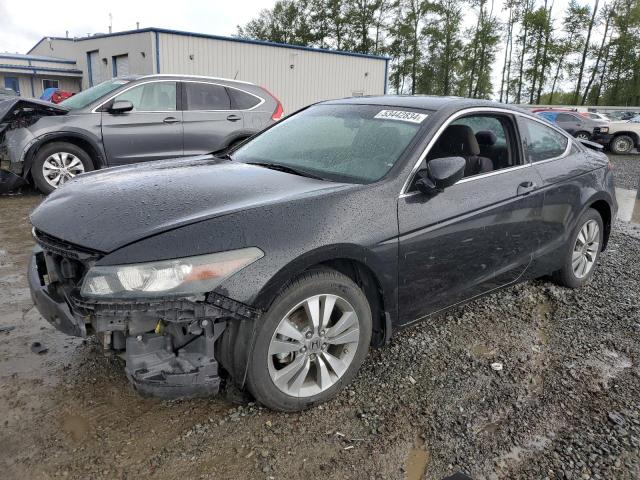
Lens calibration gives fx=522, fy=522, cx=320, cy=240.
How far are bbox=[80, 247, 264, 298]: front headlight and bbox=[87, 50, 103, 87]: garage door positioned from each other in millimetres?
25020

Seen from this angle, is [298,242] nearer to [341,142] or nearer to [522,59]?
[341,142]

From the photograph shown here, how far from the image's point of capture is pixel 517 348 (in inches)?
134

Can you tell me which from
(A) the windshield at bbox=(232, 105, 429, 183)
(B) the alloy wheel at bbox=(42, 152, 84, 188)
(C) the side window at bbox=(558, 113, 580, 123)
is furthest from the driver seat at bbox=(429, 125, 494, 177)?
(C) the side window at bbox=(558, 113, 580, 123)

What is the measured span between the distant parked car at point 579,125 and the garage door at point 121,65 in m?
15.7

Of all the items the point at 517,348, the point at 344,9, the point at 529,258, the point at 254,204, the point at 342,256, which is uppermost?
the point at 344,9

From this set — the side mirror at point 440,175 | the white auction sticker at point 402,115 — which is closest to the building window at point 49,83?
the white auction sticker at point 402,115

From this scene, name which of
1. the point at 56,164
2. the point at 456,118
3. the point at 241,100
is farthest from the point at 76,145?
the point at 456,118

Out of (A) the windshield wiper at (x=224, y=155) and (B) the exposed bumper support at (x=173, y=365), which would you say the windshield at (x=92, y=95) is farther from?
(B) the exposed bumper support at (x=173, y=365)

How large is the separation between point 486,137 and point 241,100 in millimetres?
5268

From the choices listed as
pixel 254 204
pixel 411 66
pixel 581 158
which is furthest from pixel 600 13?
pixel 254 204

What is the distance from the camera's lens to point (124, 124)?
7.30 metres

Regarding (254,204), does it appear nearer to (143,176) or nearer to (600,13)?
(143,176)

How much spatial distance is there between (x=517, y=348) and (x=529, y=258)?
658 mm

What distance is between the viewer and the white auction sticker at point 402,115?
318cm
